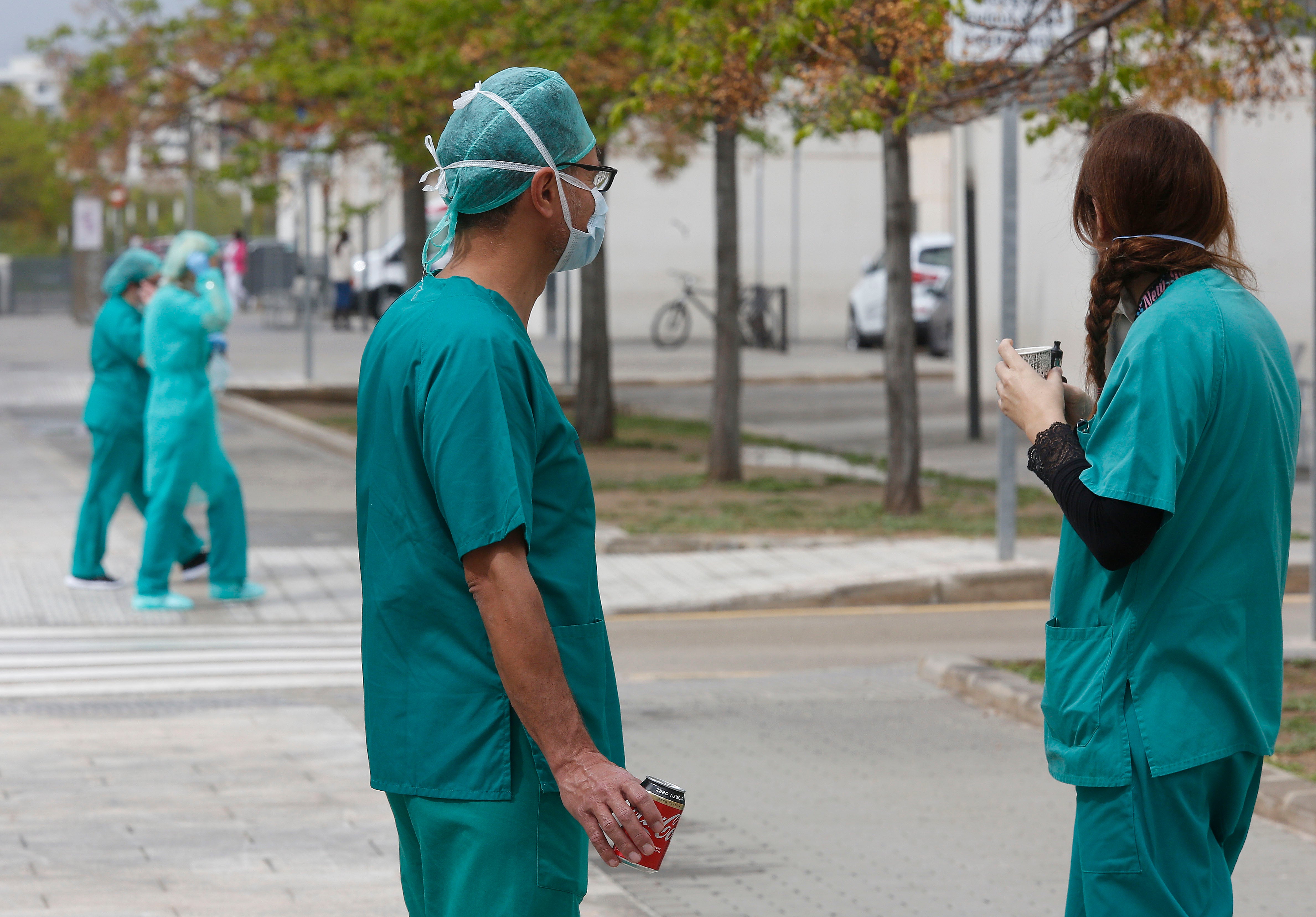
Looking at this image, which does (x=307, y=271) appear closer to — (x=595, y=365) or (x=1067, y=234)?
(x=595, y=365)

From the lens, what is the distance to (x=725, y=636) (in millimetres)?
9898

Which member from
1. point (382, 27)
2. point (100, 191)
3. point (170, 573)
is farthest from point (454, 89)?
point (100, 191)

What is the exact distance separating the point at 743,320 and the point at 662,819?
106 ft

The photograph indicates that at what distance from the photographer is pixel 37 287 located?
2087 inches

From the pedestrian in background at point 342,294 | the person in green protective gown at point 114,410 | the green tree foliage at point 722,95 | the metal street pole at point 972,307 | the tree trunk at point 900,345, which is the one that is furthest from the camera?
the pedestrian in background at point 342,294

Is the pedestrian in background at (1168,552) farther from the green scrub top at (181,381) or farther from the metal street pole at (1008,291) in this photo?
the metal street pole at (1008,291)

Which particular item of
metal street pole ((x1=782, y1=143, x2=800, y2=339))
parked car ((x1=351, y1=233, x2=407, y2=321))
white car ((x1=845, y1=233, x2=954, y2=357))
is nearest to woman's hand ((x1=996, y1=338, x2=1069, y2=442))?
white car ((x1=845, y1=233, x2=954, y2=357))

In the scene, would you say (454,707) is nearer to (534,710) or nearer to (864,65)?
(534,710)

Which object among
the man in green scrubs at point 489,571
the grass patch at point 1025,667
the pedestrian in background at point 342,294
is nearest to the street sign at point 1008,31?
the grass patch at point 1025,667

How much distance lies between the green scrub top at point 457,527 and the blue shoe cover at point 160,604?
7633mm

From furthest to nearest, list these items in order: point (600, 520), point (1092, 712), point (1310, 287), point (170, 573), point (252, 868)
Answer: point (1310, 287) → point (600, 520) → point (170, 573) → point (252, 868) → point (1092, 712)

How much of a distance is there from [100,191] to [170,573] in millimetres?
26273

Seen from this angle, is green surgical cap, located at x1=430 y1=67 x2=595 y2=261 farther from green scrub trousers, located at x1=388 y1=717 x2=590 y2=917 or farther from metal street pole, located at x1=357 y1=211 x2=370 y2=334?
metal street pole, located at x1=357 y1=211 x2=370 y2=334

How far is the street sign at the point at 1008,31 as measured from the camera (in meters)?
9.00
